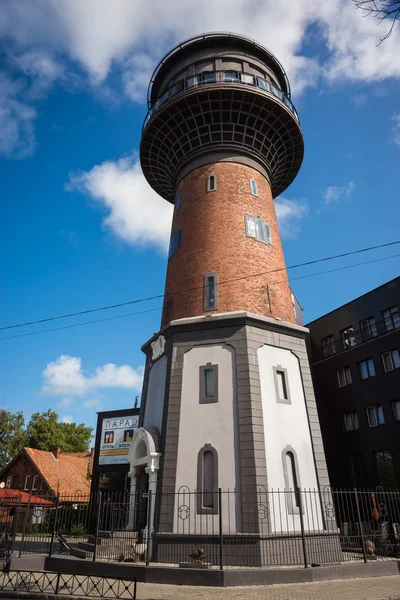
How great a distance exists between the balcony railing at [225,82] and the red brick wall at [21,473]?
1192 inches

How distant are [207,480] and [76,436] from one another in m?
45.6

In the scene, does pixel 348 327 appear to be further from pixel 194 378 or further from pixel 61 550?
pixel 61 550

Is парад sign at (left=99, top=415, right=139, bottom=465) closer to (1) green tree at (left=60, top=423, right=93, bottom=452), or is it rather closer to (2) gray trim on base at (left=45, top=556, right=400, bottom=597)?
(2) gray trim on base at (left=45, top=556, right=400, bottom=597)

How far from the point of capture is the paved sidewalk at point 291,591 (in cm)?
910

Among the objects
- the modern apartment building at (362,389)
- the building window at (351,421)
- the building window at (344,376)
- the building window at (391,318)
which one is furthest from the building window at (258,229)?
the building window at (351,421)

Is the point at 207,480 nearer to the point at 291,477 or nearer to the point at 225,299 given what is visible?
the point at 291,477

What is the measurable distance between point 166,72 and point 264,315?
16.8 m

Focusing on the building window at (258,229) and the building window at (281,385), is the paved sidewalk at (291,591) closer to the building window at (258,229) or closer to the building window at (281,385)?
the building window at (281,385)

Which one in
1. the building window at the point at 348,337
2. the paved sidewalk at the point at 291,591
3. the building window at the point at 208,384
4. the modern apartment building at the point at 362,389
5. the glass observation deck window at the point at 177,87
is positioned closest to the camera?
the paved sidewalk at the point at 291,591

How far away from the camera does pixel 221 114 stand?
2067cm

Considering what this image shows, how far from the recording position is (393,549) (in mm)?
15273

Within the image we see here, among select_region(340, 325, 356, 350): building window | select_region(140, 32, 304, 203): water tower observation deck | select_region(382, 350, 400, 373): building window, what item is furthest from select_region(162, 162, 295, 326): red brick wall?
select_region(340, 325, 356, 350): building window

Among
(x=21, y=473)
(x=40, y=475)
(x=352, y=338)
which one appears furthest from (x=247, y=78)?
(x=21, y=473)

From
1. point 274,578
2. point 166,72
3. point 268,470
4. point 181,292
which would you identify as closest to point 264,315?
point 181,292
